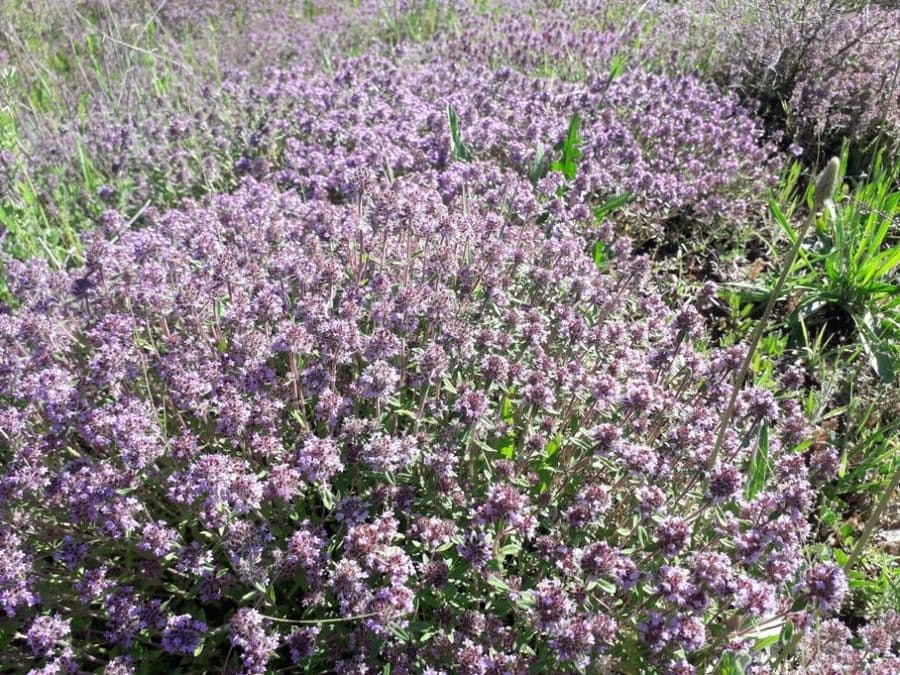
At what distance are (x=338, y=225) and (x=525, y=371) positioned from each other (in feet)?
4.57

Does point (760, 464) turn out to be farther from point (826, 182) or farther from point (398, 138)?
point (398, 138)

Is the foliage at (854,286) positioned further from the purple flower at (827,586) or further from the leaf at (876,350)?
the purple flower at (827,586)

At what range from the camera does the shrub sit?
8.82 ft

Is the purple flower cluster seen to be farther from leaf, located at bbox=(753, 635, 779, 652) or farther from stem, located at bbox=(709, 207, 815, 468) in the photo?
leaf, located at bbox=(753, 635, 779, 652)

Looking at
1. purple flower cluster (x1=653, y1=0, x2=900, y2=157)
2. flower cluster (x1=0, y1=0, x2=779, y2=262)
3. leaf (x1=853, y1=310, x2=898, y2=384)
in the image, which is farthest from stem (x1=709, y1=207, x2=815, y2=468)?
purple flower cluster (x1=653, y1=0, x2=900, y2=157)

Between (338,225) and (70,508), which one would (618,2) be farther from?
(70,508)

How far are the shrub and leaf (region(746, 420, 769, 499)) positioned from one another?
16 mm

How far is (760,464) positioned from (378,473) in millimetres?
1816

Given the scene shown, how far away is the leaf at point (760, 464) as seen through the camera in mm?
3449

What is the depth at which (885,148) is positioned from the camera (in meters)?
6.21

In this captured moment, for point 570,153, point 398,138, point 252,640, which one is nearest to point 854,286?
point 570,153

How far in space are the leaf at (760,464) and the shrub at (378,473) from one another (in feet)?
0.05

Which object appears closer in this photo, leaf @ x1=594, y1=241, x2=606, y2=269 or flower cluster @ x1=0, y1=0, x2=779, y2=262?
leaf @ x1=594, y1=241, x2=606, y2=269

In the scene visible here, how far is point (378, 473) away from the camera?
9.99 feet
